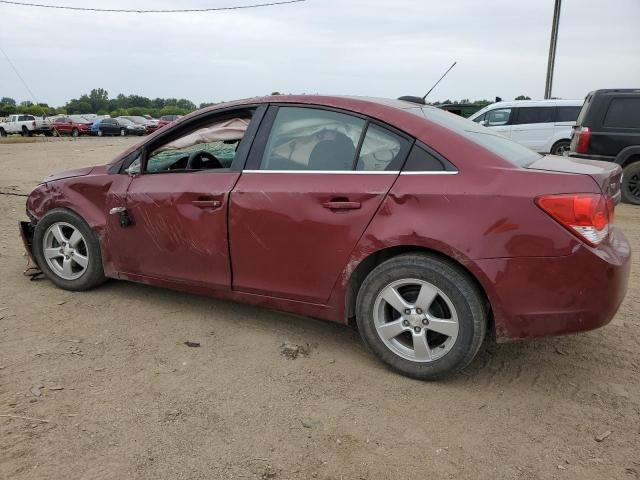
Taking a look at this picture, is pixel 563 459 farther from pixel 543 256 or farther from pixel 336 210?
pixel 336 210

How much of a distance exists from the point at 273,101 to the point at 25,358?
7.35ft

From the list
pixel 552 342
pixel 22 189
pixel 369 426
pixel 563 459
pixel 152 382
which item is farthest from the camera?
pixel 22 189

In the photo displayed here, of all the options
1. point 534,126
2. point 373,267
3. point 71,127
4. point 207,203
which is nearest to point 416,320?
point 373,267

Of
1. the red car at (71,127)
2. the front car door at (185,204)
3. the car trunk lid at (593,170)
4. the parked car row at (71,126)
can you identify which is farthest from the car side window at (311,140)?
the red car at (71,127)

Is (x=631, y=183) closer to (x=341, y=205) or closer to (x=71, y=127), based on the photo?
(x=341, y=205)

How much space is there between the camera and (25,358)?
3348 millimetres

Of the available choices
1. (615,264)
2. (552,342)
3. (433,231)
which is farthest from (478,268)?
(552,342)

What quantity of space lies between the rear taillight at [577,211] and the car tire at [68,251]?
10.8ft

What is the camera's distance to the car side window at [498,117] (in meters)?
14.4

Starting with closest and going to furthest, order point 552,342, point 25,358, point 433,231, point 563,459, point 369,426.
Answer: point 563,459, point 369,426, point 433,231, point 25,358, point 552,342

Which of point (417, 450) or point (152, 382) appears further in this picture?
point (152, 382)

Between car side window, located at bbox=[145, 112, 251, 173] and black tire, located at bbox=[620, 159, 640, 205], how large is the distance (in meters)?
7.58

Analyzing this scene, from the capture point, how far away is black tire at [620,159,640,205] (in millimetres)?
9078

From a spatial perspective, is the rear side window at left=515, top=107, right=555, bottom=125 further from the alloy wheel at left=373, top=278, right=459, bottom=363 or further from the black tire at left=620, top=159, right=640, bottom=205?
the alloy wheel at left=373, top=278, right=459, bottom=363
